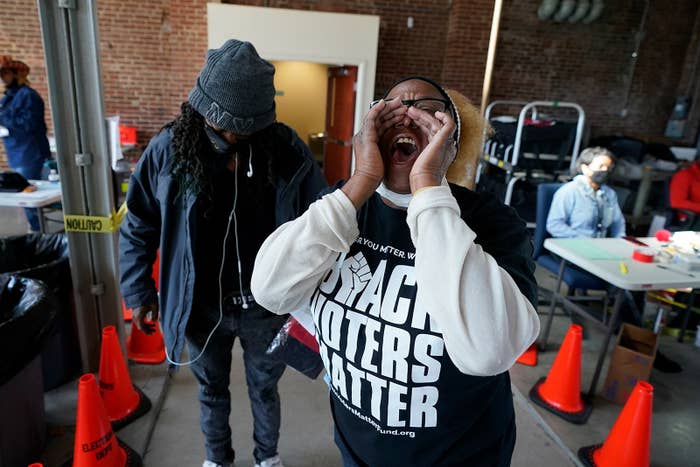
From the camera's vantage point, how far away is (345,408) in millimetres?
1146

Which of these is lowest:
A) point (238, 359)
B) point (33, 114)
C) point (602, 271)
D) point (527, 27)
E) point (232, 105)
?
point (238, 359)

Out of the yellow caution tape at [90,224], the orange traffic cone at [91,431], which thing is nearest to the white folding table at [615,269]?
the orange traffic cone at [91,431]

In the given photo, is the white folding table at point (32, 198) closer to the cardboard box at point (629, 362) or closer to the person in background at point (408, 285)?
the person in background at point (408, 285)

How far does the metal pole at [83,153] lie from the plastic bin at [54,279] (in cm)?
8

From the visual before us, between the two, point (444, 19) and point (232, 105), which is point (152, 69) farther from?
point (232, 105)

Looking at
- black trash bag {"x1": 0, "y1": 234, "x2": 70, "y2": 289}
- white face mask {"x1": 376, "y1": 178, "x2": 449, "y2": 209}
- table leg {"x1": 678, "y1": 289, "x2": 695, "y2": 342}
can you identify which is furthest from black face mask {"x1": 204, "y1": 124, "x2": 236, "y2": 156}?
table leg {"x1": 678, "y1": 289, "x2": 695, "y2": 342}

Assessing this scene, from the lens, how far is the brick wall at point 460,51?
256 inches

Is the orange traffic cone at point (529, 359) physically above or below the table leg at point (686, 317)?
below

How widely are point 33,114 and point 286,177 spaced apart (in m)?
4.62

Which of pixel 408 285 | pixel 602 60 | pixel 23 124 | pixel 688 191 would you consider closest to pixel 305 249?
pixel 408 285

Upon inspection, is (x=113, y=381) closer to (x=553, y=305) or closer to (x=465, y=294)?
(x=465, y=294)

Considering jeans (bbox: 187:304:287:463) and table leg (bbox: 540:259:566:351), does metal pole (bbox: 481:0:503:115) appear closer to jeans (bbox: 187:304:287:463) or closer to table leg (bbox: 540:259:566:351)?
table leg (bbox: 540:259:566:351)

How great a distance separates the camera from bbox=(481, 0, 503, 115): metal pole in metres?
6.61

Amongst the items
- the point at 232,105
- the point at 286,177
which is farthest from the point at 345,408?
the point at 232,105
